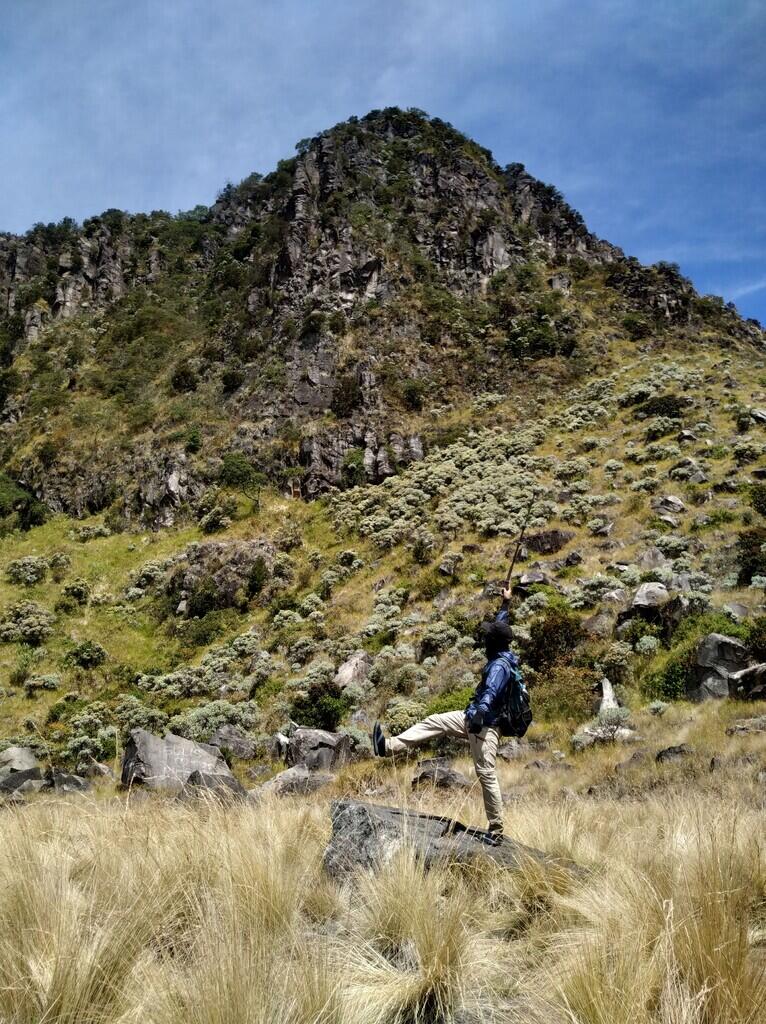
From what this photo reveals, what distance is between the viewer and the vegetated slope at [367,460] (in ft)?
55.8

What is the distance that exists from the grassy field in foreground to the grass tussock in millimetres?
10

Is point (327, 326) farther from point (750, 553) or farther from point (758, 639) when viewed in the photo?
point (758, 639)

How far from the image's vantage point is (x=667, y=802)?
5.46 metres

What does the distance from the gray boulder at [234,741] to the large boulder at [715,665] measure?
10.4m

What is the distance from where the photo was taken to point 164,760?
1218cm

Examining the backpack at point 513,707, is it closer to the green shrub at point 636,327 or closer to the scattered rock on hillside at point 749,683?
the scattered rock on hillside at point 749,683

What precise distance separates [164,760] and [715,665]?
11.2m

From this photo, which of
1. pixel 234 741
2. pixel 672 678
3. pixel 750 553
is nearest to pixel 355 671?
pixel 234 741

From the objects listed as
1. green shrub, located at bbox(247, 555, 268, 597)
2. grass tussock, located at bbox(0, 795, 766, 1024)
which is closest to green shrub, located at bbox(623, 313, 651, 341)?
green shrub, located at bbox(247, 555, 268, 597)

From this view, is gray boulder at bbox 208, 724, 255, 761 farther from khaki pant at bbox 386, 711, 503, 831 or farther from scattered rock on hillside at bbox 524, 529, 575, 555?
scattered rock on hillside at bbox 524, 529, 575, 555

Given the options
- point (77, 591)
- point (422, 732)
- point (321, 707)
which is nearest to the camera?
point (422, 732)

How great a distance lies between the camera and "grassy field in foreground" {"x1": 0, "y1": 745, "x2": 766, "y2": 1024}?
2.11 metres

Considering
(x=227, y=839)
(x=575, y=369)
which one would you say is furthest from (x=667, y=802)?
(x=575, y=369)

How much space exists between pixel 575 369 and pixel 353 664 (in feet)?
94.1
